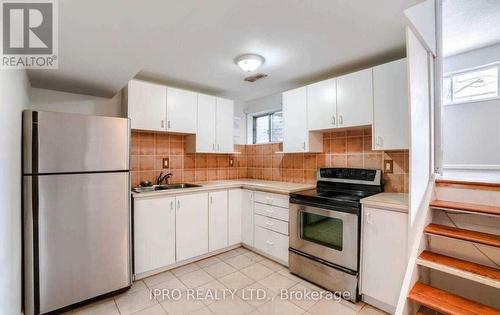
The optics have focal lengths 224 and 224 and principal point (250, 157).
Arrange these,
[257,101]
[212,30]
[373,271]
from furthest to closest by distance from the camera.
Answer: [257,101], [373,271], [212,30]

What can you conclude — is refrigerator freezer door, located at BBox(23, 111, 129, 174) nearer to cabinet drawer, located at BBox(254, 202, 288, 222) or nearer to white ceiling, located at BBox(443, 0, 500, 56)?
cabinet drawer, located at BBox(254, 202, 288, 222)

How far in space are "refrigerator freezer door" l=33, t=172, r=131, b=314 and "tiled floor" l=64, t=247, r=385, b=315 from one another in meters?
0.22

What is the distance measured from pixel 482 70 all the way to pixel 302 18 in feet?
11.8

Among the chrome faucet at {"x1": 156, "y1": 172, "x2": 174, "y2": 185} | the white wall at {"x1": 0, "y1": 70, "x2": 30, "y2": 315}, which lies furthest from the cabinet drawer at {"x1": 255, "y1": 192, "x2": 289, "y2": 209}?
the white wall at {"x1": 0, "y1": 70, "x2": 30, "y2": 315}

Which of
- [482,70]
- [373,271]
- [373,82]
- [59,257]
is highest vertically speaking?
[482,70]

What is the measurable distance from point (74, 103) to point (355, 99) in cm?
309

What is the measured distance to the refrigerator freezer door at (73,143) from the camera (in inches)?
67.0

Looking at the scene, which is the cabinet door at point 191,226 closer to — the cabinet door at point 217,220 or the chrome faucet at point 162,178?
the cabinet door at point 217,220

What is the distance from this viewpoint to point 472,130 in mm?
3531

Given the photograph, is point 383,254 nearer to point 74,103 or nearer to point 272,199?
point 272,199

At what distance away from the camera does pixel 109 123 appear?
204cm

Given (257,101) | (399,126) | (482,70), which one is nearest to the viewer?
(399,126)

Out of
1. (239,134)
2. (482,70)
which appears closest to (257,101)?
→ (239,134)

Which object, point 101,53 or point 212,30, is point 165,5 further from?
point 101,53
